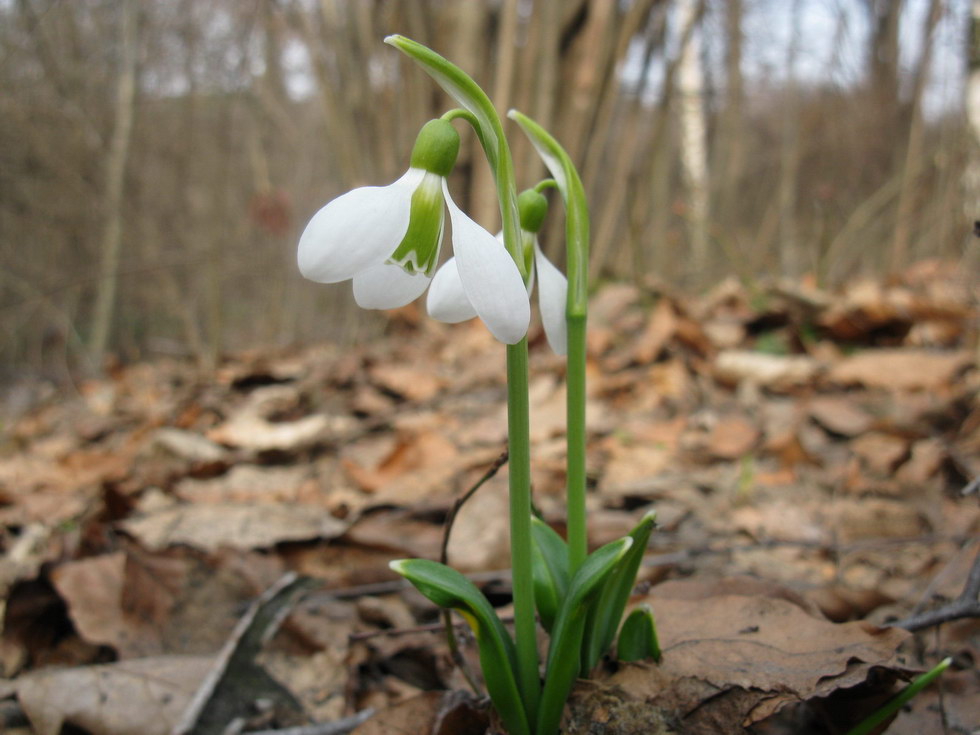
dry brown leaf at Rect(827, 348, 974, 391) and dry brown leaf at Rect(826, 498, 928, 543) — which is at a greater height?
dry brown leaf at Rect(827, 348, 974, 391)

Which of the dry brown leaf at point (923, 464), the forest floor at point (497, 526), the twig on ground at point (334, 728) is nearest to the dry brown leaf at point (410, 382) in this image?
the forest floor at point (497, 526)

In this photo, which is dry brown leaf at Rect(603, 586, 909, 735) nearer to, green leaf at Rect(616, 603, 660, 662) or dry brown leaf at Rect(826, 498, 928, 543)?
green leaf at Rect(616, 603, 660, 662)

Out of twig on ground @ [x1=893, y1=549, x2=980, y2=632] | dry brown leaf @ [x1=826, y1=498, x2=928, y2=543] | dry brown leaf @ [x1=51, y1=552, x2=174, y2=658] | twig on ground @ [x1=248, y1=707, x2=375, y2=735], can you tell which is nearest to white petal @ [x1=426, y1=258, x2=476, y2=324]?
twig on ground @ [x1=248, y1=707, x2=375, y2=735]

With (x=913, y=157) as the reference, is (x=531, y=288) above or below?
below

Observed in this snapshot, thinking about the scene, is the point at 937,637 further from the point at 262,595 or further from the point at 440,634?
the point at 262,595

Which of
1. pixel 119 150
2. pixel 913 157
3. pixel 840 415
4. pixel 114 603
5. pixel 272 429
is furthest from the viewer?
pixel 119 150

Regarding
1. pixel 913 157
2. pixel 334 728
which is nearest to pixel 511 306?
pixel 334 728

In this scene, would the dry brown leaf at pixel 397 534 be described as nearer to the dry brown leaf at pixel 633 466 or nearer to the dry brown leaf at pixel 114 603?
the dry brown leaf at pixel 114 603

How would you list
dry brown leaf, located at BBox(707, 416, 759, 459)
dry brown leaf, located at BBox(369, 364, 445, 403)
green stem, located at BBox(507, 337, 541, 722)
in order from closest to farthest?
1. green stem, located at BBox(507, 337, 541, 722)
2. dry brown leaf, located at BBox(707, 416, 759, 459)
3. dry brown leaf, located at BBox(369, 364, 445, 403)

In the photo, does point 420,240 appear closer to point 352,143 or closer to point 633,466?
point 633,466
